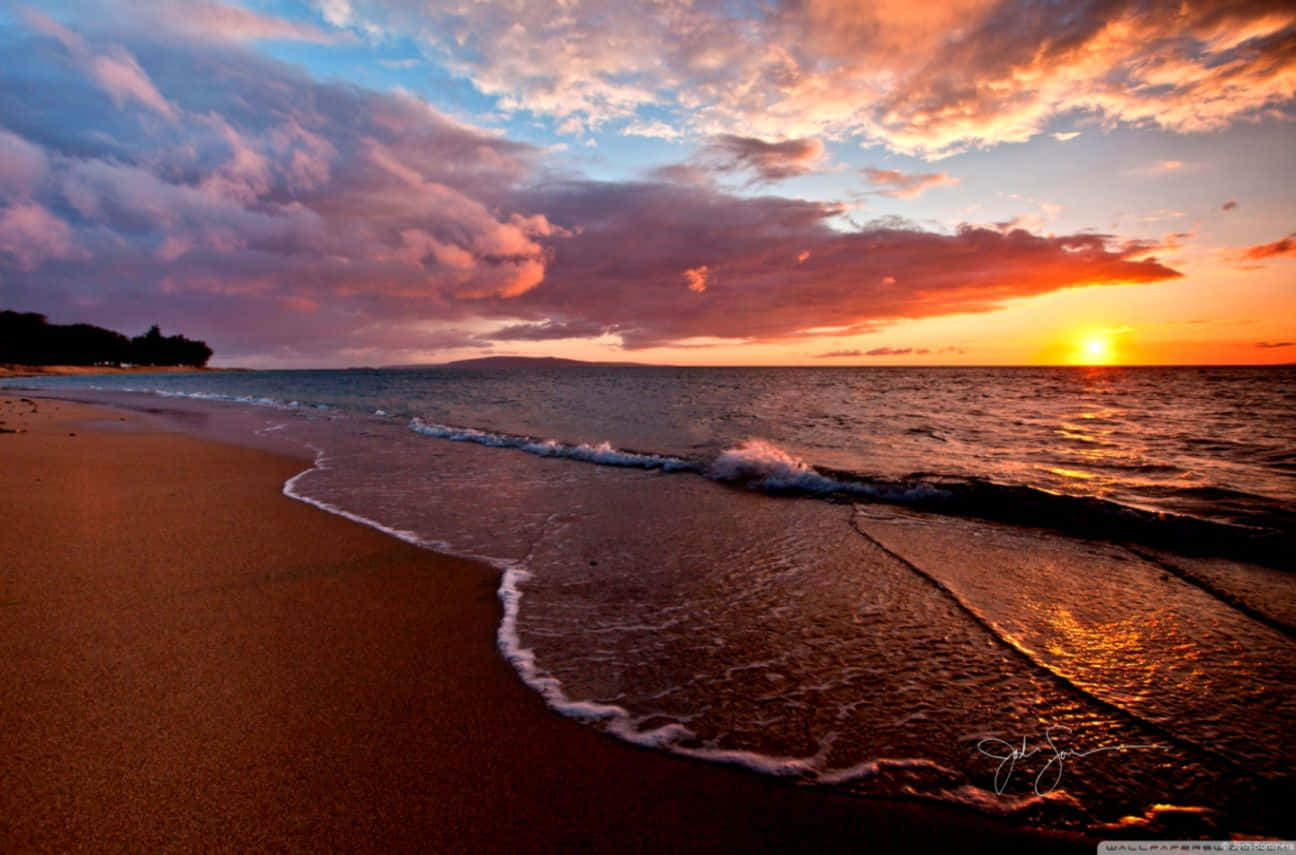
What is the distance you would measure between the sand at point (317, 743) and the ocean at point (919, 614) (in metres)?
0.31

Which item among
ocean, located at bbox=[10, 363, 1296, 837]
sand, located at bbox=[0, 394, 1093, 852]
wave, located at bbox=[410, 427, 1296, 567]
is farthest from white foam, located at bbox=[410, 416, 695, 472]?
sand, located at bbox=[0, 394, 1093, 852]

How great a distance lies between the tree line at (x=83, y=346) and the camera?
109 m

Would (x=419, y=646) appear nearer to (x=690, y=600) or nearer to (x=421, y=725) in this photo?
(x=421, y=725)

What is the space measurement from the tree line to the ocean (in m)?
147

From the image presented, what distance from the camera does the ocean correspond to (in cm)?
333

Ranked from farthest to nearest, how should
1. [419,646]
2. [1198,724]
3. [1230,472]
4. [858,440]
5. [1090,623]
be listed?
[858,440], [1230,472], [1090,623], [419,646], [1198,724]

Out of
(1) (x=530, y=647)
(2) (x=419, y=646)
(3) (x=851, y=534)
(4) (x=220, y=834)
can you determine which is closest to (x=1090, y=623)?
(3) (x=851, y=534)

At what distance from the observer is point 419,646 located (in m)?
4.62

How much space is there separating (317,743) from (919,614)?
16.2ft

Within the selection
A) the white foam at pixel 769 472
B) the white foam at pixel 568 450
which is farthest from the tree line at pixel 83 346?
the white foam at pixel 769 472

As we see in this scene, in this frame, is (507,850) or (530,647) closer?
(507,850)

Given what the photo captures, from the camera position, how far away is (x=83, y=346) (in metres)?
128

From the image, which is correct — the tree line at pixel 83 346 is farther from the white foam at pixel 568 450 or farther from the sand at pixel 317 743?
the sand at pixel 317 743

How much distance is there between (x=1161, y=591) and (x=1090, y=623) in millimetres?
1788
